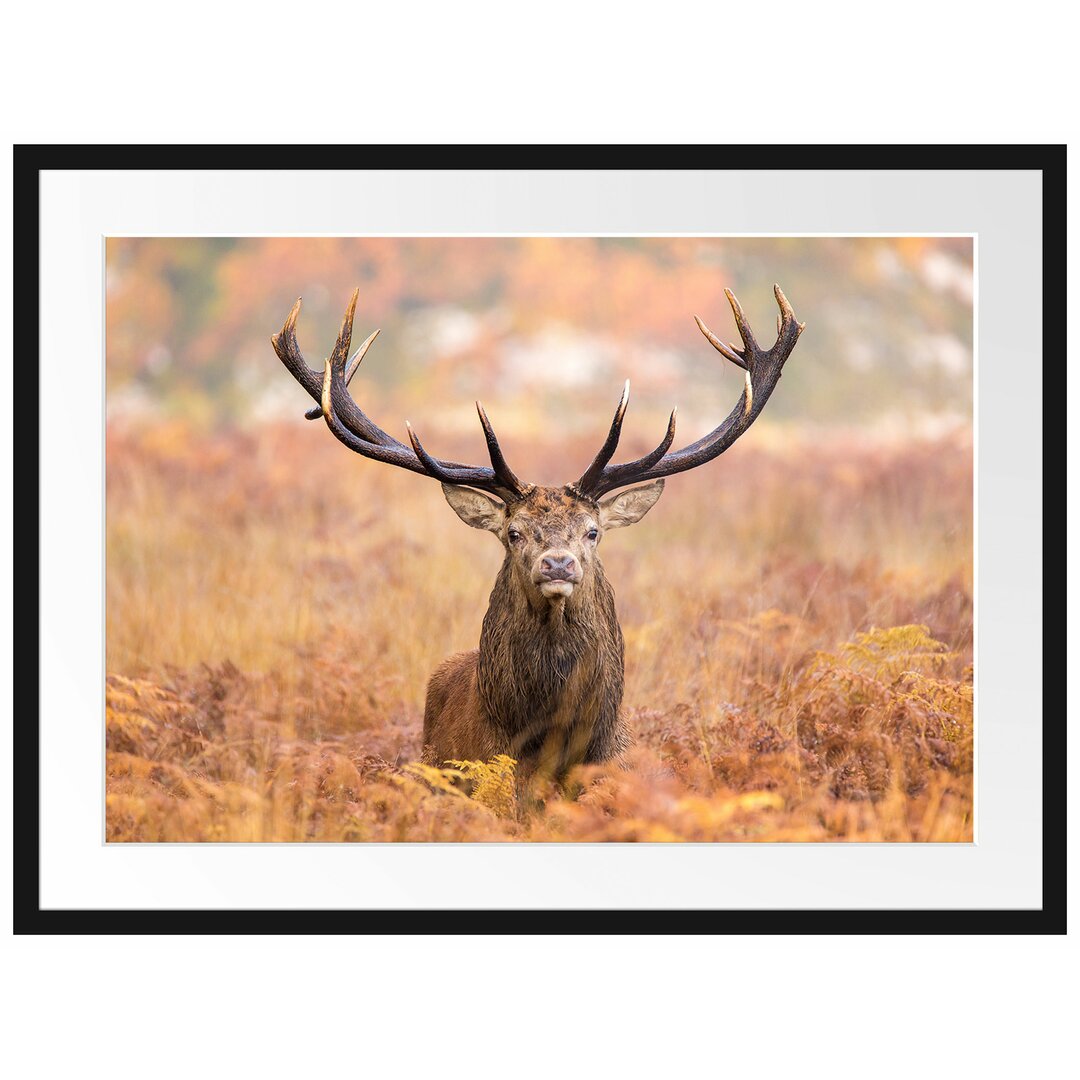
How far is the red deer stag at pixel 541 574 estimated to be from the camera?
6.47 metres

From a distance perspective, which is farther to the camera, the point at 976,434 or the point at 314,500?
the point at 314,500

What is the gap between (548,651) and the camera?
21.4 feet

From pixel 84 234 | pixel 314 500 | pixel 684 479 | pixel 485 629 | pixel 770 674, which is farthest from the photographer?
pixel 684 479

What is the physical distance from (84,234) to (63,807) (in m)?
2.62

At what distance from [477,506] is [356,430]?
0.75m

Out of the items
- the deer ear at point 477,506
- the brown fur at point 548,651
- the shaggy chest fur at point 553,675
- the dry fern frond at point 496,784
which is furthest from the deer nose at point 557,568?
the dry fern frond at point 496,784

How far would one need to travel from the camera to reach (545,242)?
1653 cm

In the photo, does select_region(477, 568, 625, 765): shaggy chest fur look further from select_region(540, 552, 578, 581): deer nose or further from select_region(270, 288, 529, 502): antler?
select_region(270, 288, 529, 502): antler

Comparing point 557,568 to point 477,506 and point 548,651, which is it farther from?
point 477,506

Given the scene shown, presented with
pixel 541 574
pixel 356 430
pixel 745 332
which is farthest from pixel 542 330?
pixel 541 574

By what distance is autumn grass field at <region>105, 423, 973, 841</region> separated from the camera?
6.05 meters

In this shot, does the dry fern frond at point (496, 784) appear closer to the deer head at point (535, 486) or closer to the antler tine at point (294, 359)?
the deer head at point (535, 486)
